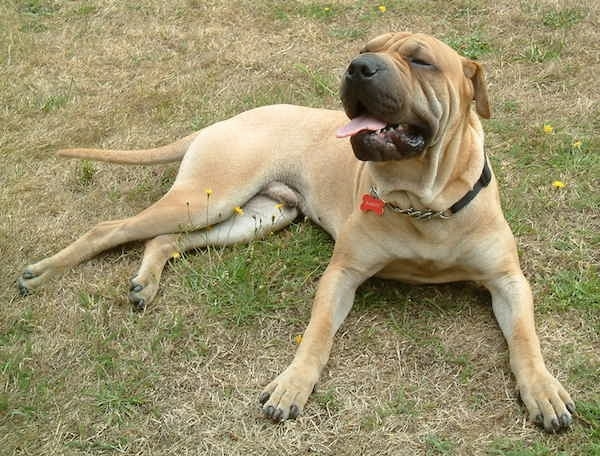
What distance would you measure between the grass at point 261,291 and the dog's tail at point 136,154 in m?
0.32

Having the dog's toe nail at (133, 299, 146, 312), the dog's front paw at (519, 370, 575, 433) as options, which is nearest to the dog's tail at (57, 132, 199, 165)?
the dog's toe nail at (133, 299, 146, 312)

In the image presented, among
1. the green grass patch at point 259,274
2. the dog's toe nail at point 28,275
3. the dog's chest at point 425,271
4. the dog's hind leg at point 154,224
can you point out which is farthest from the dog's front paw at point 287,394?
the dog's toe nail at point 28,275

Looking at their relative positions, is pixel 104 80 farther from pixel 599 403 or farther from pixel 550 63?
pixel 599 403

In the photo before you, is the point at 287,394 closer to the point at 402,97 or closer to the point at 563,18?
the point at 402,97

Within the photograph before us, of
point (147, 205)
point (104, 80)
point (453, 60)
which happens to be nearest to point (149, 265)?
point (147, 205)

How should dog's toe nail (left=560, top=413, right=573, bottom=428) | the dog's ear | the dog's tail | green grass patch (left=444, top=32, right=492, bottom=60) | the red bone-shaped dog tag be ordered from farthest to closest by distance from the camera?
green grass patch (left=444, top=32, right=492, bottom=60) → the dog's tail → the red bone-shaped dog tag → the dog's ear → dog's toe nail (left=560, top=413, right=573, bottom=428)

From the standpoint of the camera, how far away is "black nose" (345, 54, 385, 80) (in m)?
2.61

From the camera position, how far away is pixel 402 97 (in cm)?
264

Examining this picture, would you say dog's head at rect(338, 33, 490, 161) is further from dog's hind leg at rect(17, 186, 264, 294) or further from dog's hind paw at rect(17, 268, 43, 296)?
dog's hind paw at rect(17, 268, 43, 296)

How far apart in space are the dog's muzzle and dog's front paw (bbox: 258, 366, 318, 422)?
832mm

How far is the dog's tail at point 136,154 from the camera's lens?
3803 mm

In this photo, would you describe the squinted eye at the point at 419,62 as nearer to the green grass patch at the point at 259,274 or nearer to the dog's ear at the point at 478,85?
the dog's ear at the point at 478,85

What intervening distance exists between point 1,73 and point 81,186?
1733mm

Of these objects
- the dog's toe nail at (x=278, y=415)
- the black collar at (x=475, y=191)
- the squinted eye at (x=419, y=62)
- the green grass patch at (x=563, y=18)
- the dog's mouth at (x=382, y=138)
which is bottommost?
the dog's toe nail at (x=278, y=415)
